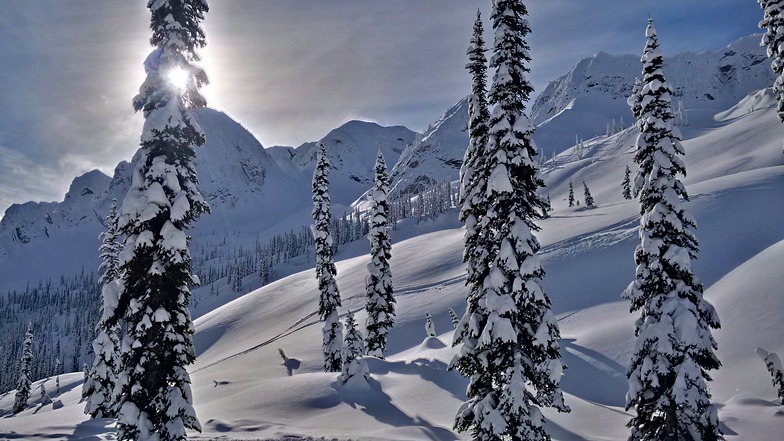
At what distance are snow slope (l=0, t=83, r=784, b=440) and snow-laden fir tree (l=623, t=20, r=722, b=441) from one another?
799cm

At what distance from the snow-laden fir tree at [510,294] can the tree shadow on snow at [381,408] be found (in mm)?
5970

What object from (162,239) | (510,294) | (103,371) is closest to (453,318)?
(103,371)

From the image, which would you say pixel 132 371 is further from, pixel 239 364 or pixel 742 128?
pixel 742 128

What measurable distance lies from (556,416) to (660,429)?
10411mm

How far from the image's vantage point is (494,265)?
1563 cm

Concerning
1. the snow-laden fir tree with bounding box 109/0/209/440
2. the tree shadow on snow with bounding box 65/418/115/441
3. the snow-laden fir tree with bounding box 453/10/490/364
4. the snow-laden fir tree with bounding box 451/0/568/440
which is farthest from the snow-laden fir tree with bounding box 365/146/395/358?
the snow-laden fir tree with bounding box 109/0/209/440

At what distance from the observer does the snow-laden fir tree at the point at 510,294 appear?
48.5 ft

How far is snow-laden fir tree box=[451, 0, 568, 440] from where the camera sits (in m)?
14.8

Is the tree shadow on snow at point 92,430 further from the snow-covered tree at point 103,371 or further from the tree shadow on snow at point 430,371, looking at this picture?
the tree shadow on snow at point 430,371

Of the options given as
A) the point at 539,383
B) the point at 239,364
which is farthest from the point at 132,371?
the point at 239,364

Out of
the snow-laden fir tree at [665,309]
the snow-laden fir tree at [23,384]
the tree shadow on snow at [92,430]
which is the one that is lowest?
the snow-laden fir tree at [23,384]

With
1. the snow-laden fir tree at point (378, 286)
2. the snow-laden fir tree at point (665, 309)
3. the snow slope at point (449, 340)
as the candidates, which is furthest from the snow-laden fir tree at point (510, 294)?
the snow-laden fir tree at point (378, 286)

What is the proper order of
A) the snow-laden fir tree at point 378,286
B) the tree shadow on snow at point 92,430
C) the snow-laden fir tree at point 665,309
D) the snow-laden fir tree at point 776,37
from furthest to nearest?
the snow-laden fir tree at point 378,286, the tree shadow on snow at point 92,430, the snow-laden fir tree at point 776,37, the snow-laden fir tree at point 665,309

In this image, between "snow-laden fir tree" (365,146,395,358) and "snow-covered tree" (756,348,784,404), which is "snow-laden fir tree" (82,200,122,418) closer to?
"snow-laden fir tree" (365,146,395,358)
